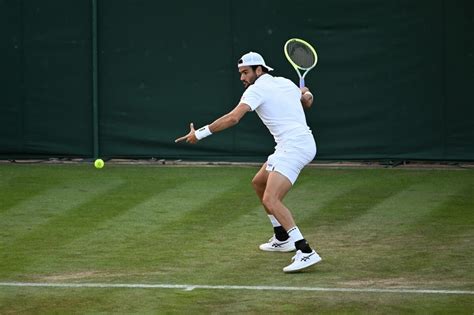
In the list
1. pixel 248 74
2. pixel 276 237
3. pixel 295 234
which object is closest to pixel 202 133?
pixel 248 74

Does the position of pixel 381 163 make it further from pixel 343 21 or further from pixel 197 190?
pixel 197 190

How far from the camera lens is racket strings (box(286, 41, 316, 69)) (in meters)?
13.6

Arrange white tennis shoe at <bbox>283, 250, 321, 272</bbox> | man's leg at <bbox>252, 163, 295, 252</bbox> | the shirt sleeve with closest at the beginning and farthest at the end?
1. white tennis shoe at <bbox>283, 250, 321, 272</bbox>
2. the shirt sleeve
3. man's leg at <bbox>252, 163, 295, 252</bbox>

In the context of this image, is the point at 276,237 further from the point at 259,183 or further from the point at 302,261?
the point at 302,261

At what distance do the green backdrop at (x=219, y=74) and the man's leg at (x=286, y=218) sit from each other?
243 inches

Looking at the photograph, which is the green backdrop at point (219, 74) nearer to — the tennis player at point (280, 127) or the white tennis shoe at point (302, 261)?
the tennis player at point (280, 127)

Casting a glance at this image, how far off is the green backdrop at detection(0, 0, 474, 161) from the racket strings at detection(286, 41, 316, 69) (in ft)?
14.0

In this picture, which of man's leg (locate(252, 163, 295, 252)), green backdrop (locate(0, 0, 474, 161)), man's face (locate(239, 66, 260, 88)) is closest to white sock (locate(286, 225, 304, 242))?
man's leg (locate(252, 163, 295, 252))

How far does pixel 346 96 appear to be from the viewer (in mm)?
18000

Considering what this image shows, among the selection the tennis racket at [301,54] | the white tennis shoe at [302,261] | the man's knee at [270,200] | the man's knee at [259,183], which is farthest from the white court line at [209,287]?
the tennis racket at [301,54]

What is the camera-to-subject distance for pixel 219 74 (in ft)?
60.1

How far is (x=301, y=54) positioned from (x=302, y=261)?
9.66 ft

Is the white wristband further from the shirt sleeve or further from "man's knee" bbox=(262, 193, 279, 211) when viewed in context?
"man's knee" bbox=(262, 193, 279, 211)

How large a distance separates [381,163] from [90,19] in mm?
4550
